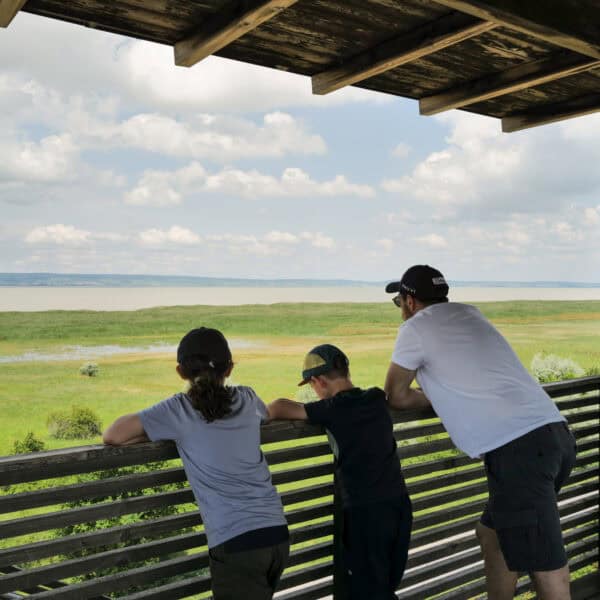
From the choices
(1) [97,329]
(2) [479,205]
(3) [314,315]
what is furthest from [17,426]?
(2) [479,205]

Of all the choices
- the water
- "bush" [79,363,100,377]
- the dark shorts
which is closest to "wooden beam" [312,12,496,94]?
the dark shorts

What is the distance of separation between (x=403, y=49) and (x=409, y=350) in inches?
35.5

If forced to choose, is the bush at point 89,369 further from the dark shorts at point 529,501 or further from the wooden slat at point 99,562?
the dark shorts at point 529,501

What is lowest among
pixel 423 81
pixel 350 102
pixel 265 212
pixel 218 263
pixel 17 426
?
pixel 17 426

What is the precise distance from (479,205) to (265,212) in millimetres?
22952

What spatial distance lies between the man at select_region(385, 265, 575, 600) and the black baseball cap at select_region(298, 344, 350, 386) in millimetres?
175

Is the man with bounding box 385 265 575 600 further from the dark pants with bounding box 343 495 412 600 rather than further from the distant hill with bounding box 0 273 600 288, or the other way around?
the distant hill with bounding box 0 273 600 288

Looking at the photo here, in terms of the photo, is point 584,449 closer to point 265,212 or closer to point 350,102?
point 265,212

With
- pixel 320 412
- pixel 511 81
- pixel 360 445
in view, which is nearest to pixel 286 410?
pixel 320 412

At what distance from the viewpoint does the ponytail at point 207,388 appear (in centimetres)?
171

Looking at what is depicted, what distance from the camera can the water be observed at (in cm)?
4634

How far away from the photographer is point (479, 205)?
75000 millimetres

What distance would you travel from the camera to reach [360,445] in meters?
1.95

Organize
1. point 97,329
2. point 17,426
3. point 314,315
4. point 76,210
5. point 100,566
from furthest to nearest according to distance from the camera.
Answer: point 76,210 → point 314,315 → point 97,329 → point 17,426 → point 100,566
